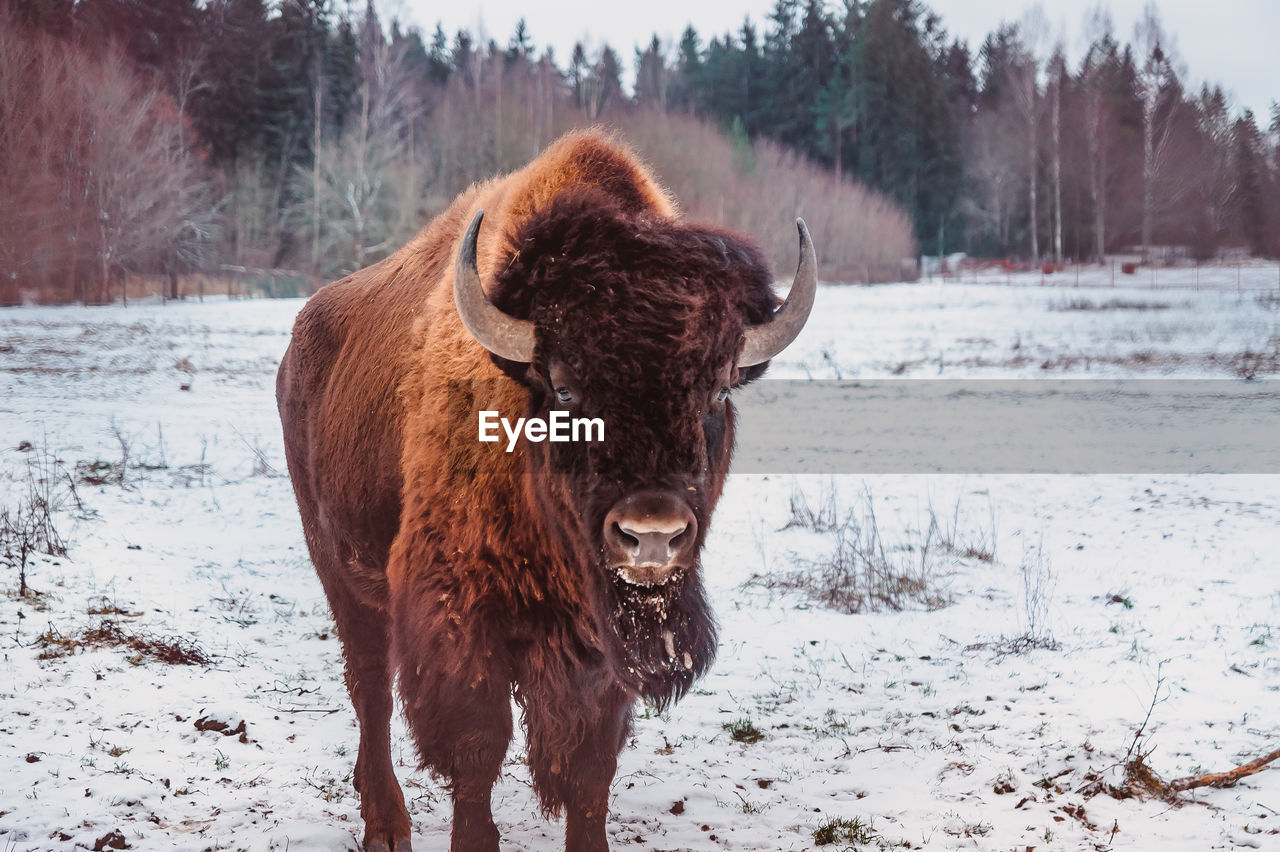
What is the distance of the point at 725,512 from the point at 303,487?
18.8 ft

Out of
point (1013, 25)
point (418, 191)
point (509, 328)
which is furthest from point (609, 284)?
point (1013, 25)

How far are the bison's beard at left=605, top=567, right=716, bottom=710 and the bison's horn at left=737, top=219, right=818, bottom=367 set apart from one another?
29.5 inches

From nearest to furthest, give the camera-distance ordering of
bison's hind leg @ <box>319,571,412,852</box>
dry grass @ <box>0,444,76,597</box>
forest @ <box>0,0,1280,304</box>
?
bison's hind leg @ <box>319,571,412,852</box> < dry grass @ <box>0,444,76,597</box> < forest @ <box>0,0,1280,304</box>

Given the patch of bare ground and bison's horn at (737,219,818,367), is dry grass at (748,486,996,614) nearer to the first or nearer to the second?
bison's horn at (737,219,818,367)

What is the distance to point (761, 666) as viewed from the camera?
6.02m

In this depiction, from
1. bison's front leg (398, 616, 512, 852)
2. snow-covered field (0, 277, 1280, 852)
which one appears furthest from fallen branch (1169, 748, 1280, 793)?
bison's front leg (398, 616, 512, 852)

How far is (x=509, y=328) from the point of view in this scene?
2.87m

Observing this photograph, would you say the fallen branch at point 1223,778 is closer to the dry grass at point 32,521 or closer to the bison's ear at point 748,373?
the bison's ear at point 748,373

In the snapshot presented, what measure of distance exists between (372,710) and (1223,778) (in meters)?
3.79

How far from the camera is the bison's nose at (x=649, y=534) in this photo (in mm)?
2539

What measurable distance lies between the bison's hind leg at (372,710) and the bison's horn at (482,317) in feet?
6.31

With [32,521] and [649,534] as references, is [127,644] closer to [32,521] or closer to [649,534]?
[32,521]

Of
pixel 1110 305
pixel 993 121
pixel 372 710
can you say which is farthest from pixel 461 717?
pixel 993 121

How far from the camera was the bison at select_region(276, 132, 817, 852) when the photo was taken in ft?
9.00
